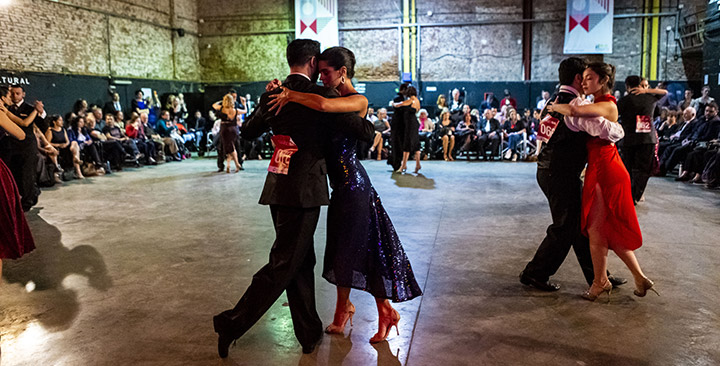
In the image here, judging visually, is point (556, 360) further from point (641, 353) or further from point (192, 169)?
point (192, 169)

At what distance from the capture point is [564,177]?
11.2 feet

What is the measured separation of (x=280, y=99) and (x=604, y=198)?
205 cm

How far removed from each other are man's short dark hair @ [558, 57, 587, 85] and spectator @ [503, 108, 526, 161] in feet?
28.4

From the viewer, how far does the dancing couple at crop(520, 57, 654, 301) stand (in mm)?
3223

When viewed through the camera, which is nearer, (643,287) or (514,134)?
(643,287)

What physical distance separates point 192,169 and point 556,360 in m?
9.52

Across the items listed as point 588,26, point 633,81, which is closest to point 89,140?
point 633,81

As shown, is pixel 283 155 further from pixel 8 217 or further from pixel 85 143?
pixel 85 143

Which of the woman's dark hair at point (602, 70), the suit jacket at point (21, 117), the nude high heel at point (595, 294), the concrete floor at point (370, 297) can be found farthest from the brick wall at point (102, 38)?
the nude high heel at point (595, 294)

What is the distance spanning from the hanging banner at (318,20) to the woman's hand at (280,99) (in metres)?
13.5

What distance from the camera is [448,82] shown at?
15.8 meters

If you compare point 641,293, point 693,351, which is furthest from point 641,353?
point 641,293

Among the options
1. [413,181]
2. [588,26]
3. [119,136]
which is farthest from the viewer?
[588,26]

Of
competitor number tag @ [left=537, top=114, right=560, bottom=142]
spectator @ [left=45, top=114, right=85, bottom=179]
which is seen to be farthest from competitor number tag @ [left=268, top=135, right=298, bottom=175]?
spectator @ [left=45, top=114, right=85, bottom=179]
